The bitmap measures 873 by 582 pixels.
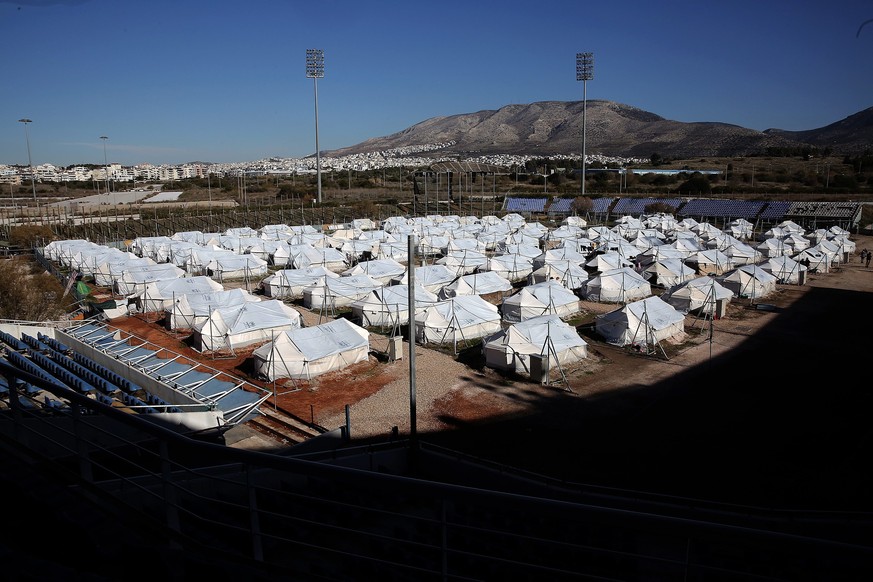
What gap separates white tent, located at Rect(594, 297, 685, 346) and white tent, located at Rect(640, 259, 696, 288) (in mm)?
8698

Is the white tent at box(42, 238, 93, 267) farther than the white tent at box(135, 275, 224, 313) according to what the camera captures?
Yes

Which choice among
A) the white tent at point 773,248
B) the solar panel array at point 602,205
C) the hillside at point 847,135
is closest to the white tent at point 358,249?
the white tent at point 773,248

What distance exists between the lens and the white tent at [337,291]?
83.0 feet

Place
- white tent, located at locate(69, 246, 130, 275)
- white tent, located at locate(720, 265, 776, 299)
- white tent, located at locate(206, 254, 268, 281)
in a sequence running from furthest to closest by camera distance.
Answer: white tent, located at locate(206, 254, 268, 281), white tent, located at locate(69, 246, 130, 275), white tent, located at locate(720, 265, 776, 299)

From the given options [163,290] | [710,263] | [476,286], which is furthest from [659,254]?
[163,290]

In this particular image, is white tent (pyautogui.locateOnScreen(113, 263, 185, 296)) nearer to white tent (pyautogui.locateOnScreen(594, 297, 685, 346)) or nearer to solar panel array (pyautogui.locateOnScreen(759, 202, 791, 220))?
white tent (pyautogui.locateOnScreen(594, 297, 685, 346))

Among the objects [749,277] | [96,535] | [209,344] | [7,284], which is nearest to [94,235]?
[7,284]

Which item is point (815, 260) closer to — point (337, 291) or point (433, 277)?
point (433, 277)

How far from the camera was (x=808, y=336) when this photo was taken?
21.4 meters

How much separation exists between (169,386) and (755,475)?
495 inches

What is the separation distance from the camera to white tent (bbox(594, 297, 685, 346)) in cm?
2011

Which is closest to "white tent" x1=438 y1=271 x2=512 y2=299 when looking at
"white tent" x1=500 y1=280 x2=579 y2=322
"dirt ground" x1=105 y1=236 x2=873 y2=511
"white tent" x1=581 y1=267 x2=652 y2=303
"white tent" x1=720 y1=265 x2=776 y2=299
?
"white tent" x1=500 y1=280 x2=579 y2=322

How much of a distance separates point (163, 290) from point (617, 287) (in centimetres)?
1838

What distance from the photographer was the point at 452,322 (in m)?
20.6
